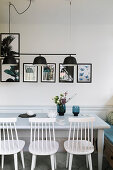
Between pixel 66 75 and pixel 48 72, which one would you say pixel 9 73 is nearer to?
pixel 48 72

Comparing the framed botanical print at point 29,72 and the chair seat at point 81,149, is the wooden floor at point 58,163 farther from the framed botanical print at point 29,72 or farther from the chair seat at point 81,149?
the framed botanical print at point 29,72

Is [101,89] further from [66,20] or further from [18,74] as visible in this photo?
[18,74]

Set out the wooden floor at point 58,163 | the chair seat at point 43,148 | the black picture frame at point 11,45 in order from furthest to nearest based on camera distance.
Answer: the black picture frame at point 11,45, the wooden floor at point 58,163, the chair seat at point 43,148

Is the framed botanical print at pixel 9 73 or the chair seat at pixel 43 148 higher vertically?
the framed botanical print at pixel 9 73

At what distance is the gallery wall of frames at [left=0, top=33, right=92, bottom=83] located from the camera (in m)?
3.27

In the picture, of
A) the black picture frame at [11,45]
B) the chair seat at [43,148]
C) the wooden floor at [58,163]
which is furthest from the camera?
the black picture frame at [11,45]

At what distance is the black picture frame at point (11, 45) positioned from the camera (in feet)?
10.7

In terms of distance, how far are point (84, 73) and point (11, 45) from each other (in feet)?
5.72

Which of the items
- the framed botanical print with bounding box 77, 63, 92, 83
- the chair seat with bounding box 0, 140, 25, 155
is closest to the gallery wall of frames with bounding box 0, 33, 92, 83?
the framed botanical print with bounding box 77, 63, 92, 83

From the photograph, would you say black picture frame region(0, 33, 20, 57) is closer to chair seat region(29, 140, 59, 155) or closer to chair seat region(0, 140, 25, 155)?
chair seat region(0, 140, 25, 155)

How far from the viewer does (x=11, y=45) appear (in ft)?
10.8

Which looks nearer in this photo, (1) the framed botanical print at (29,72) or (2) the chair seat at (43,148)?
(2) the chair seat at (43,148)

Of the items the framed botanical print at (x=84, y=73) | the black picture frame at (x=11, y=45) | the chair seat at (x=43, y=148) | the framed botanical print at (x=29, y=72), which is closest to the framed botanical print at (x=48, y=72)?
the framed botanical print at (x=29, y=72)

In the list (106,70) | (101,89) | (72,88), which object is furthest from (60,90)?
(106,70)
